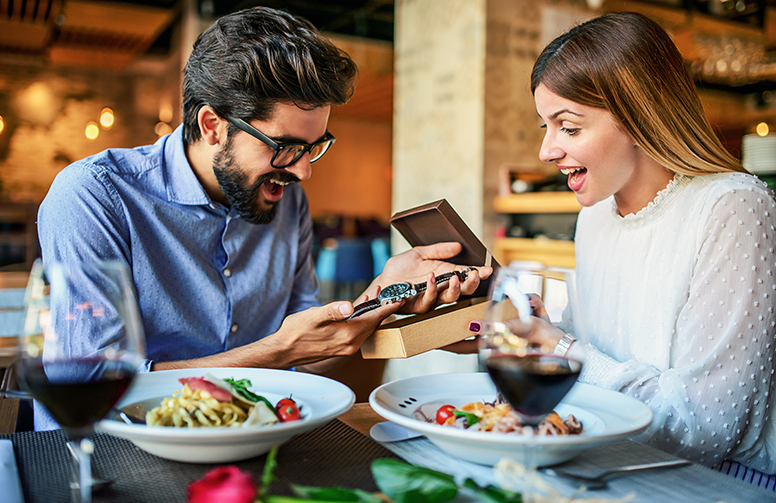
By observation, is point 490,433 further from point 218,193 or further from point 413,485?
point 218,193

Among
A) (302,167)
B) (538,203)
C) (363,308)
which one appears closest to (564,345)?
(363,308)

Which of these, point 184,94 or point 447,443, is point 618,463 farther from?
point 184,94

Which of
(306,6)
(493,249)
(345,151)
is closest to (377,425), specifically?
(493,249)

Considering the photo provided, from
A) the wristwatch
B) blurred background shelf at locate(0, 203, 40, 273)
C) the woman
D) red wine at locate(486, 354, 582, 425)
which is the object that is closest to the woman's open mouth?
the woman

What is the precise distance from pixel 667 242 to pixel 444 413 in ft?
2.84

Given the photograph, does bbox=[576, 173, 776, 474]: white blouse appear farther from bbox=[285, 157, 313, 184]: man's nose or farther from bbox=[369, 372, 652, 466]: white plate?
bbox=[285, 157, 313, 184]: man's nose

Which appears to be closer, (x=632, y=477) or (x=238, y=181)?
(x=632, y=477)

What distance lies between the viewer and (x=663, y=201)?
1.47 metres

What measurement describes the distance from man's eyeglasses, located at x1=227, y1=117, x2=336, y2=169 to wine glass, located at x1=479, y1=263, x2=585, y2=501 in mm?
955

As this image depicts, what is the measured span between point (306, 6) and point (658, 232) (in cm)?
723

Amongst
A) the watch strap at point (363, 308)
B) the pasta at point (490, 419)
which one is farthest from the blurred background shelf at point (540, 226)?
the pasta at point (490, 419)

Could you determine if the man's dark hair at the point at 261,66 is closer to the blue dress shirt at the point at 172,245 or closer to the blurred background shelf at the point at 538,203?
the blue dress shirt at the point at 172,245

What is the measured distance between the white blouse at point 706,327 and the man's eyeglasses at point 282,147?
2.77 feet

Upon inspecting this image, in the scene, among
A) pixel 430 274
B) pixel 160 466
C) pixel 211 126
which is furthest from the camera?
pixel 211 126
